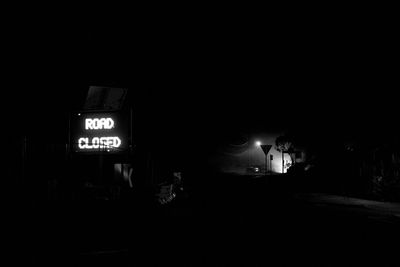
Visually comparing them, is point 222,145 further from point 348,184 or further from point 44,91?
point 44,91

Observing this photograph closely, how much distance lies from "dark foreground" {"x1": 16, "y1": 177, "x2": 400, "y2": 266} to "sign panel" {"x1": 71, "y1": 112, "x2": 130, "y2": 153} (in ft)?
10.7

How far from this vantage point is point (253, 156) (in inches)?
1793

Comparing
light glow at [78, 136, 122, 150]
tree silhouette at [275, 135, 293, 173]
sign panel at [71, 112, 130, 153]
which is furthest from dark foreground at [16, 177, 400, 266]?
tree silhouette at [275, 135, 293, 173]

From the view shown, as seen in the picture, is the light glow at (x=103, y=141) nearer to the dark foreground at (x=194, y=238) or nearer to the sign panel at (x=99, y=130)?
the sign panel at (x=99, y=130)

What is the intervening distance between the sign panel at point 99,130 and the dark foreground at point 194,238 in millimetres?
3273

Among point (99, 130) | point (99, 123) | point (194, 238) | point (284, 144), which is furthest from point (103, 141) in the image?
point (284, 144)

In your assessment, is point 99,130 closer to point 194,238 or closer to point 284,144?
point 194,238

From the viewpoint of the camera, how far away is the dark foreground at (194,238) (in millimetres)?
6445

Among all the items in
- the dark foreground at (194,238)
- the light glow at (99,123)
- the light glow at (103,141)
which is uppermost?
the light glow at (99,123)

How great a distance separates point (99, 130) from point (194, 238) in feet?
22.8

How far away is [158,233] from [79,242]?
1859mm

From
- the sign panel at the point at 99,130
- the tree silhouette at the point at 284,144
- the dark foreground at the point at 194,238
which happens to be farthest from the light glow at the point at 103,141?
the tree silhouette at the point at 284,144

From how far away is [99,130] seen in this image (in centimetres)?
1363

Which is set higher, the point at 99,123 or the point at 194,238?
the point at 99,123
